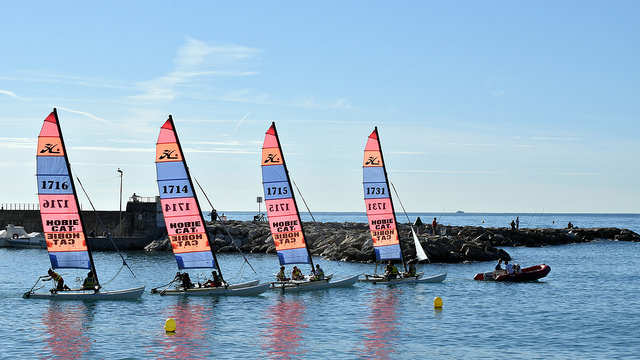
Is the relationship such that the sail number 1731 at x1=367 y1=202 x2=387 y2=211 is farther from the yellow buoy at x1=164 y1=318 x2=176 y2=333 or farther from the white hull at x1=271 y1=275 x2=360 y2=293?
the yellow buoy at x1=164 y1=318 x2=176 y2=333

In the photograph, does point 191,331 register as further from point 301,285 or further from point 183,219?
point 301,285

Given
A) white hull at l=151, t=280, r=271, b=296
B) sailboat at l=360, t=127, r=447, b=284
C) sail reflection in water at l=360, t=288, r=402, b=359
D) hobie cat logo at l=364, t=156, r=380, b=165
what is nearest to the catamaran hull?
white hull at l=151, t=280, r=271, b=296

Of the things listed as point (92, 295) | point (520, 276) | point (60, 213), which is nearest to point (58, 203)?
point (60, 213)

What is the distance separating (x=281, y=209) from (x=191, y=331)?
1514 centimetres

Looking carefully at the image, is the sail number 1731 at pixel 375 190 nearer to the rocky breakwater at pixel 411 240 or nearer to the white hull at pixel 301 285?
the white hull at pixel 301 285

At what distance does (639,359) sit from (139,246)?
66072 mm

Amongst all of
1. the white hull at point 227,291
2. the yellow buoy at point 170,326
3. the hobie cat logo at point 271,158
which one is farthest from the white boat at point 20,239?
the yellow buoy at point 170,326

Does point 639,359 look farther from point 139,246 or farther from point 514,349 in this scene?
point 139,246

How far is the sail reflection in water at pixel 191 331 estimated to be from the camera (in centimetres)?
2870

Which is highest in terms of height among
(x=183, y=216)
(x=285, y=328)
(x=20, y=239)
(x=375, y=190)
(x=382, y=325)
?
(x=375, y=190)

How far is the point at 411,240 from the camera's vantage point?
233ft

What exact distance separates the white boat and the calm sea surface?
38073 millimetres

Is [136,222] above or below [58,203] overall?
above

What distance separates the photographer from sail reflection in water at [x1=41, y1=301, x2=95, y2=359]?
95.1 feet
